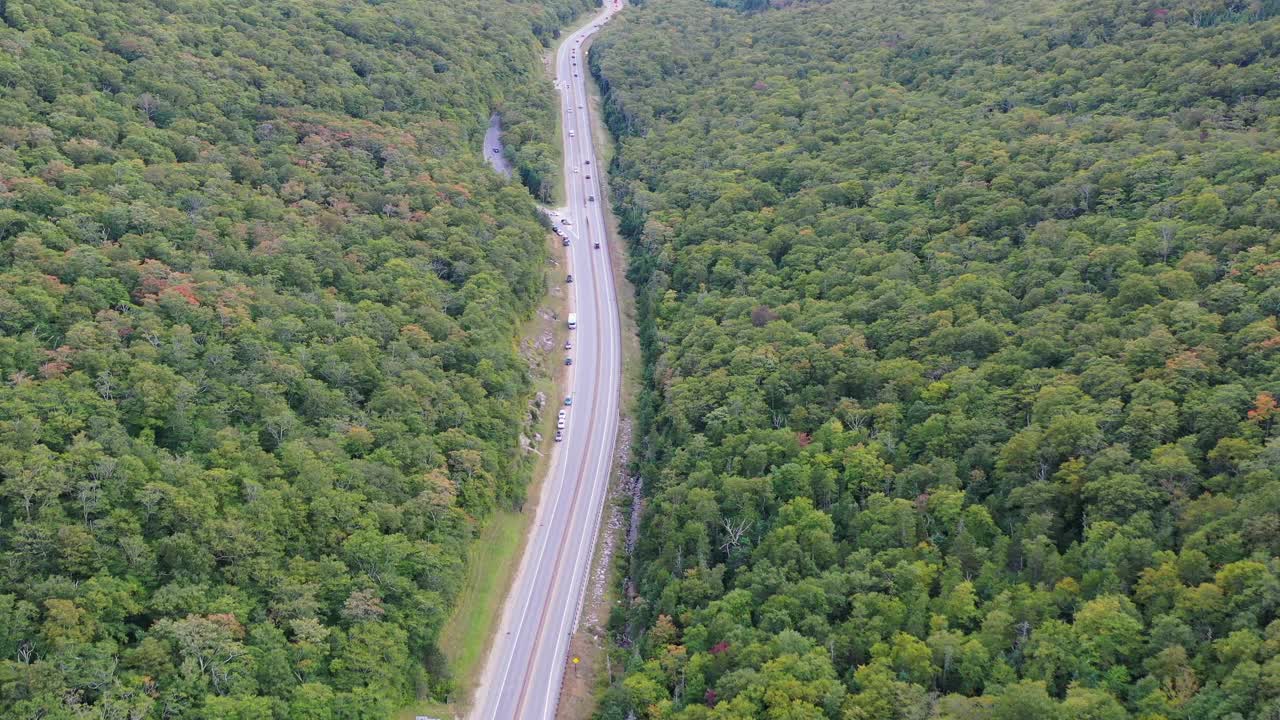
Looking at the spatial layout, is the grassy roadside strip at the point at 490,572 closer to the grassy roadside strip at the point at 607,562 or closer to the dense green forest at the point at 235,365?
the dense green forest at the point at 235,365

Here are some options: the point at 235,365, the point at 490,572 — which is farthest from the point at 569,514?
the point at 235,365

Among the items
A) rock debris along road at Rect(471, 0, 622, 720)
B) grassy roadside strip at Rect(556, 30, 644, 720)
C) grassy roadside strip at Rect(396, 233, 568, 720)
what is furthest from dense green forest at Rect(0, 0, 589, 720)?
grassy roadside strip at Rect(556, 30, 644, 720)

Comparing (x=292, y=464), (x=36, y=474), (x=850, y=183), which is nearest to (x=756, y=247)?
(x=850, y=183)

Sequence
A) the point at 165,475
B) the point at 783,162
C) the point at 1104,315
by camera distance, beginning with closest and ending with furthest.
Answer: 1. the point at 165,475
2. the point at 1104,315
3. the point at 783,162

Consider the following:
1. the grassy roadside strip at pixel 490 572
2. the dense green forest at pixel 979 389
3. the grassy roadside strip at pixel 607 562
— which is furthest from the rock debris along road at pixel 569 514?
the dense green forest at pixel 979 389

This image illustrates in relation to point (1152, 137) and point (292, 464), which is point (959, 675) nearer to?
point (292, 464)

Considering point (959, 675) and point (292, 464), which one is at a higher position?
point (959, 675)
